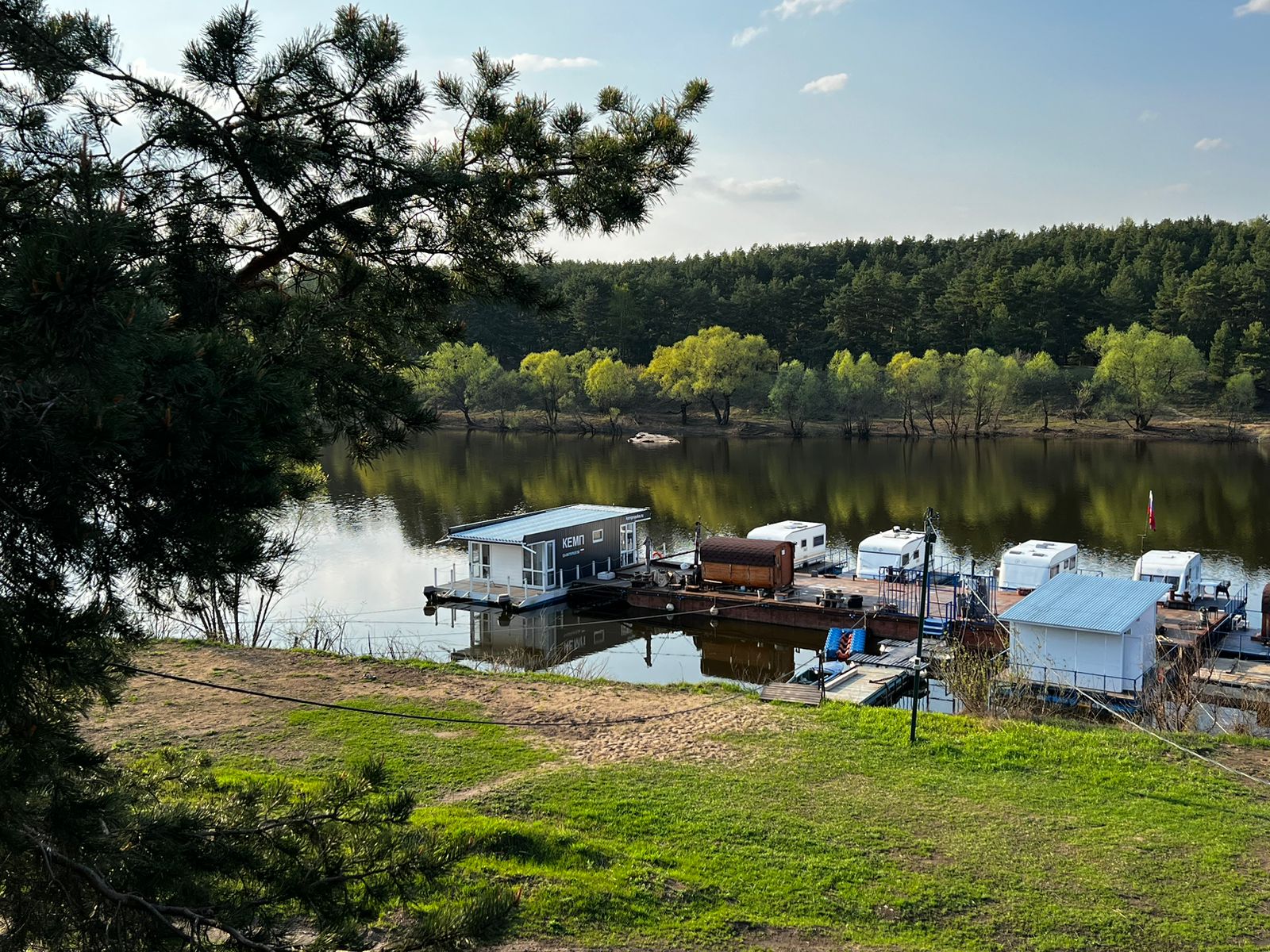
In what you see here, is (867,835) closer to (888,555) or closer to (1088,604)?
(1088,604)

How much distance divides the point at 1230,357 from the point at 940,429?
20619mm

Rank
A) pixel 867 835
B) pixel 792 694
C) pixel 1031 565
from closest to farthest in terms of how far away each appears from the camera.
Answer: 1. pixel 867 835
2. pixel 792 694
3. pixel 1031 565

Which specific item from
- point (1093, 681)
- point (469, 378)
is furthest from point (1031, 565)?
point (469, 378)

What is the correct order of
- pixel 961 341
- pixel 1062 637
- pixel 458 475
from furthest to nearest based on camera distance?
1. pixel 961 341
2. pixel 458 475
3. pixel 1062 637

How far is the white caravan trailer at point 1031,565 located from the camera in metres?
29.8

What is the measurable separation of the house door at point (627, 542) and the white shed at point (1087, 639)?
1573 cm

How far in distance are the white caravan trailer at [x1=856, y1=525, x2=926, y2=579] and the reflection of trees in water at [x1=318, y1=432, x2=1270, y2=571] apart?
4296 millimetres

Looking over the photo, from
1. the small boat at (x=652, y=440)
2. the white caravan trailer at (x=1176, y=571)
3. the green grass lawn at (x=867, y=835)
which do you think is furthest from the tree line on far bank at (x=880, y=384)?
the green grass lawn at (x=867, y=835)

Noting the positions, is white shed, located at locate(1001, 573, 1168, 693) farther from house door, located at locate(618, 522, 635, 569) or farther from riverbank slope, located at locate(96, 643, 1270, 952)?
house door, located at locate(618, 522, 635, 569)

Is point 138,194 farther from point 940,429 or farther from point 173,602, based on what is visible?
point 940,429

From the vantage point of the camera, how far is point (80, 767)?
4.47m

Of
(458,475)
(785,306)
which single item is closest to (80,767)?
(458,475)

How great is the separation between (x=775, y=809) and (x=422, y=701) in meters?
6.51

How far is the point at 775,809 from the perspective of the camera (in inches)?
447
